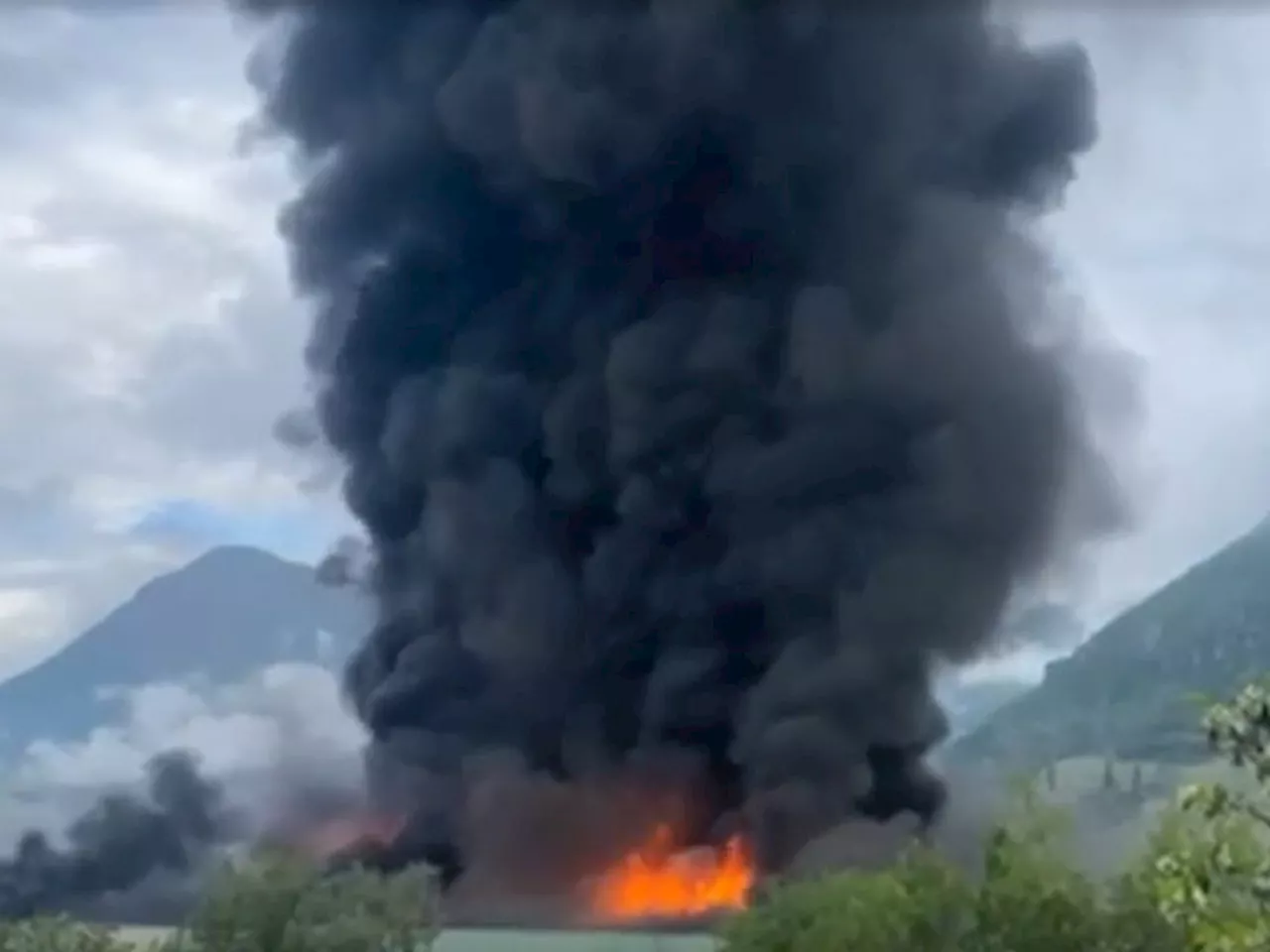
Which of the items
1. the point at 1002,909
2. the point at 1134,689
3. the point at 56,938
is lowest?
the point at 1002,909

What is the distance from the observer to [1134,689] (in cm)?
17762

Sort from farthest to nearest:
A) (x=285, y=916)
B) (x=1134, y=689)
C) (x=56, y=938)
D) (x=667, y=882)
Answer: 1. (x=1134, y=689)
2. (x=667, y=882)
3. (x=56, y=938)
4. (x=285, y=916)

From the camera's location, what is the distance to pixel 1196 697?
43.8 ft

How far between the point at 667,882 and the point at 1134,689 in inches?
5064

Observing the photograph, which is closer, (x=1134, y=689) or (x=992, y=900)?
(x=992, y=900)

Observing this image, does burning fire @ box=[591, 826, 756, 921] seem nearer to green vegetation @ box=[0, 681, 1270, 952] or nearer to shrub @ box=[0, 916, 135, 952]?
green vegetation @ box=[0, 681, 1270, 952]

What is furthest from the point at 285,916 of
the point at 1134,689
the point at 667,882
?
the point at 1134,689

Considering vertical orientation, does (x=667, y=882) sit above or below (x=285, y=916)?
above

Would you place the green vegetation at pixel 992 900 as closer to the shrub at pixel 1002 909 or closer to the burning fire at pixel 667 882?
the shrub at pixel 1002 909

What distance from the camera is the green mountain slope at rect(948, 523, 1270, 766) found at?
505 feet

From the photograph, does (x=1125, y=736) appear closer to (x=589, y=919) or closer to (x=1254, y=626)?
(x=1254, y=626)

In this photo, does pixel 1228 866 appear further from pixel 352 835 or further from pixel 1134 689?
pixel 1134 689

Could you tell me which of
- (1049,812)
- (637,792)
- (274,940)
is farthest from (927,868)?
(637,792)

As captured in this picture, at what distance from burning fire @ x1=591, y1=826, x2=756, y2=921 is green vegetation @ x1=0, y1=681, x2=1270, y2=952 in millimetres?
8152
